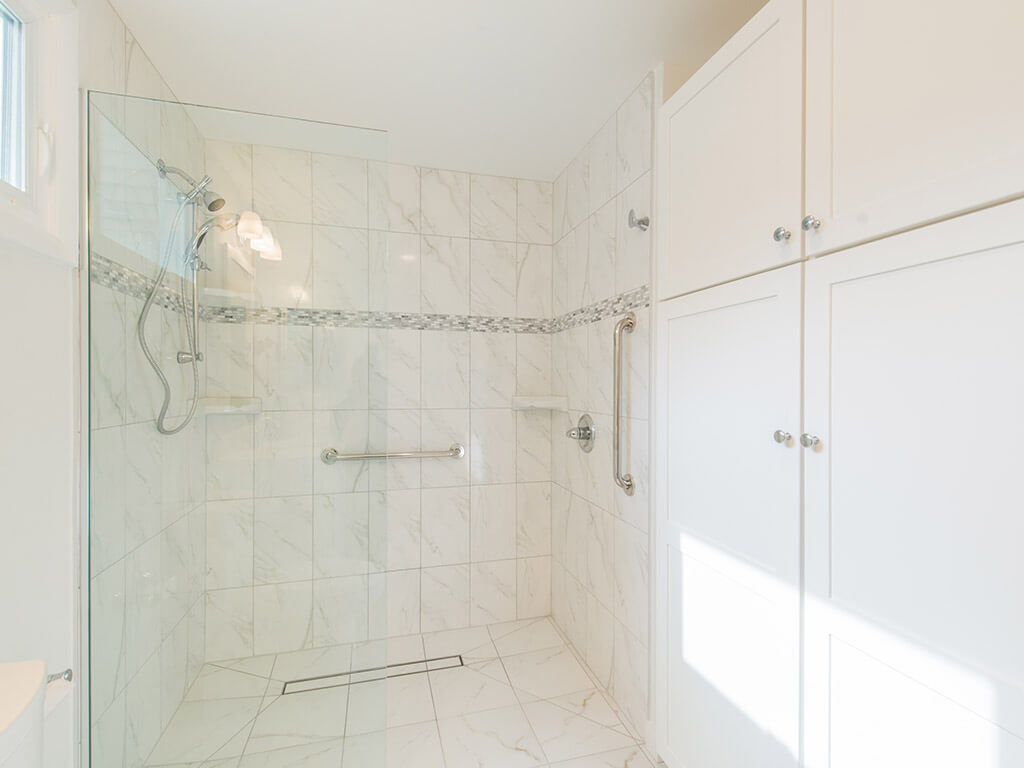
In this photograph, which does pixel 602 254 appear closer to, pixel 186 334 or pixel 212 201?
pixel 212 201

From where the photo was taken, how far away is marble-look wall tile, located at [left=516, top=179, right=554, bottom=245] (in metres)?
2.66

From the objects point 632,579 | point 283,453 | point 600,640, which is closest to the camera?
point 283,453

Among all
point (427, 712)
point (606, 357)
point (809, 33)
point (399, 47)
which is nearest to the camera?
point (809, 33)

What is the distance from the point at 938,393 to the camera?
0.79m

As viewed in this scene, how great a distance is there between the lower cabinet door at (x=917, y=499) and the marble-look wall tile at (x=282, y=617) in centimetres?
142

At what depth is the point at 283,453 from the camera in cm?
161

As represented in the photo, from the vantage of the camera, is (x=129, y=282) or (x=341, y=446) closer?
(x=129, y=282)

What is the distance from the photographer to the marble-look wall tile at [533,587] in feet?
8.70

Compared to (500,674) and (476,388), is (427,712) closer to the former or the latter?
(500,674)

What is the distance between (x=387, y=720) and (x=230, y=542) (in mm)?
921

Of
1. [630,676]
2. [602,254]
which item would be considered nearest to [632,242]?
[602,254]

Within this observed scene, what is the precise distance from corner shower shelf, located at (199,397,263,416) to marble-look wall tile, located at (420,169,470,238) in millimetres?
1356

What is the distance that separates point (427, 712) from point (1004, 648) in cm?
182

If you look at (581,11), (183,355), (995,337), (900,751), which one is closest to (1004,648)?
(900,751)
